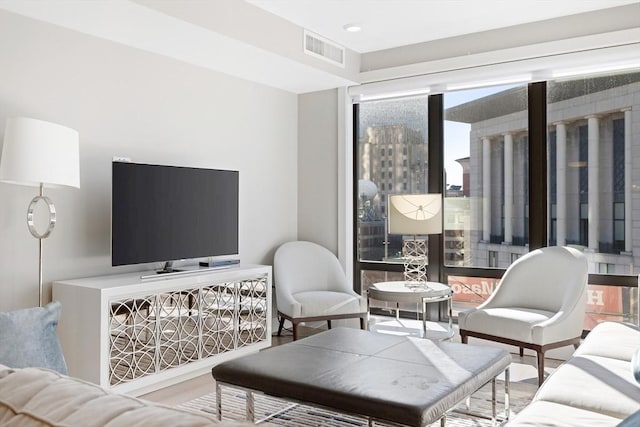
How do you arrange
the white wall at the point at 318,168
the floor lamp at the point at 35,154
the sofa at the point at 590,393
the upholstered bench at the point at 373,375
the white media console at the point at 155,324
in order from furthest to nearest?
1. the white wall at the point at 318,168
2. the white media console at the point at 155,324
3. the floor lamp at the point at 35,154
4. the upholstered bench at the point at 373,375
5. the sofa at the point at 590,393

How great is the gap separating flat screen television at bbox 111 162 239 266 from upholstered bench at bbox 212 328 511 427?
1.24 meters

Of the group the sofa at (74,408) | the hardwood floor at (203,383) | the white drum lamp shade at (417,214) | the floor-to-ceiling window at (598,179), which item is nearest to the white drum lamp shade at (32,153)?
the hardwood floor at (203,383)

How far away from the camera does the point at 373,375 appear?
2473mm

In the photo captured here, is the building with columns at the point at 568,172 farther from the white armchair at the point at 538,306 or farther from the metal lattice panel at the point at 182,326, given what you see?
the metal lattice panel at the point at 182,326

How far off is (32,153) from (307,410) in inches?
79.2

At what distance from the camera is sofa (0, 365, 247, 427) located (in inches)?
27.2

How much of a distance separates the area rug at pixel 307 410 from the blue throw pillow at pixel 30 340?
1020mm

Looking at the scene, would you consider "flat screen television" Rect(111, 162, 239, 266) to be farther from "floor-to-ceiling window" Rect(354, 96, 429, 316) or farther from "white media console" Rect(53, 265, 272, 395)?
"floor-to-ceiling window" Rect(354, 96, 429, 316)

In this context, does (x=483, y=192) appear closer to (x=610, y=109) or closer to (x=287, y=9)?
(x=610, y=109)

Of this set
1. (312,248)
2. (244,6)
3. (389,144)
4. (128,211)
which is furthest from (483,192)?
(128,211)

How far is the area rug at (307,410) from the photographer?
9.80 ft

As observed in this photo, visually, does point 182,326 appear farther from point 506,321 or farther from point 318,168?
point 318,168

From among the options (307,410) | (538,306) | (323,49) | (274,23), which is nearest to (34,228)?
(307,410)

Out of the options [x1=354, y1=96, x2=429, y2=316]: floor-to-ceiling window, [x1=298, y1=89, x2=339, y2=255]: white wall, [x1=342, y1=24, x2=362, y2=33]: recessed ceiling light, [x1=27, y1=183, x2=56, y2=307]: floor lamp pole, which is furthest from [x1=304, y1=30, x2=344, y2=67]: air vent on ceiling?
[x1=27, y1=183, x2=56, y2=307]: floor lamp pole
